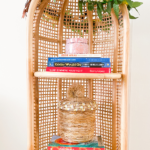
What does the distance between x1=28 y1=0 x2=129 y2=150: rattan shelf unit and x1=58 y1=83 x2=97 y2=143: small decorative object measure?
168mm

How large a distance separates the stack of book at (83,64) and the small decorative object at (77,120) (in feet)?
0.64

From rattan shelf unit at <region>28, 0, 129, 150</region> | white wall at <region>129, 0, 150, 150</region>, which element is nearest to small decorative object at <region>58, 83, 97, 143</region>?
rattan shelf unit at <region>28, 0, 129, 150</region>

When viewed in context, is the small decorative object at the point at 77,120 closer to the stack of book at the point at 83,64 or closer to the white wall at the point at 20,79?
the stack of book at the point at 83,64

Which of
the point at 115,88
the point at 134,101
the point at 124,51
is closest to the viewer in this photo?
the point at 124,51

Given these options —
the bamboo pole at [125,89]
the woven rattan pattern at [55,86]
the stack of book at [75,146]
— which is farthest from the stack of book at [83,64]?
the stack of book at [75,146]

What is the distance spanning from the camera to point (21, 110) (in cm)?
130

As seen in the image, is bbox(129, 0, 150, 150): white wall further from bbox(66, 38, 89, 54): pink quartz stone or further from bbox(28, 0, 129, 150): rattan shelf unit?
bbox(66, 38, 89, 54): pink quartz stone

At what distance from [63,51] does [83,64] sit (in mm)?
343

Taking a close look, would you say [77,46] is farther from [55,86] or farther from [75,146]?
[75,146]

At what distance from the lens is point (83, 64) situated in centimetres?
88

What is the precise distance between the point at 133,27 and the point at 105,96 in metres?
0.58

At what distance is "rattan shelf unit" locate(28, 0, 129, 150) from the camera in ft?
3.32

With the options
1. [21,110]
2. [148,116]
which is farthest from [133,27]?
[21,110]

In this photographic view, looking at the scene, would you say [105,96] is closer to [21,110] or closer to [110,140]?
[110,140]
